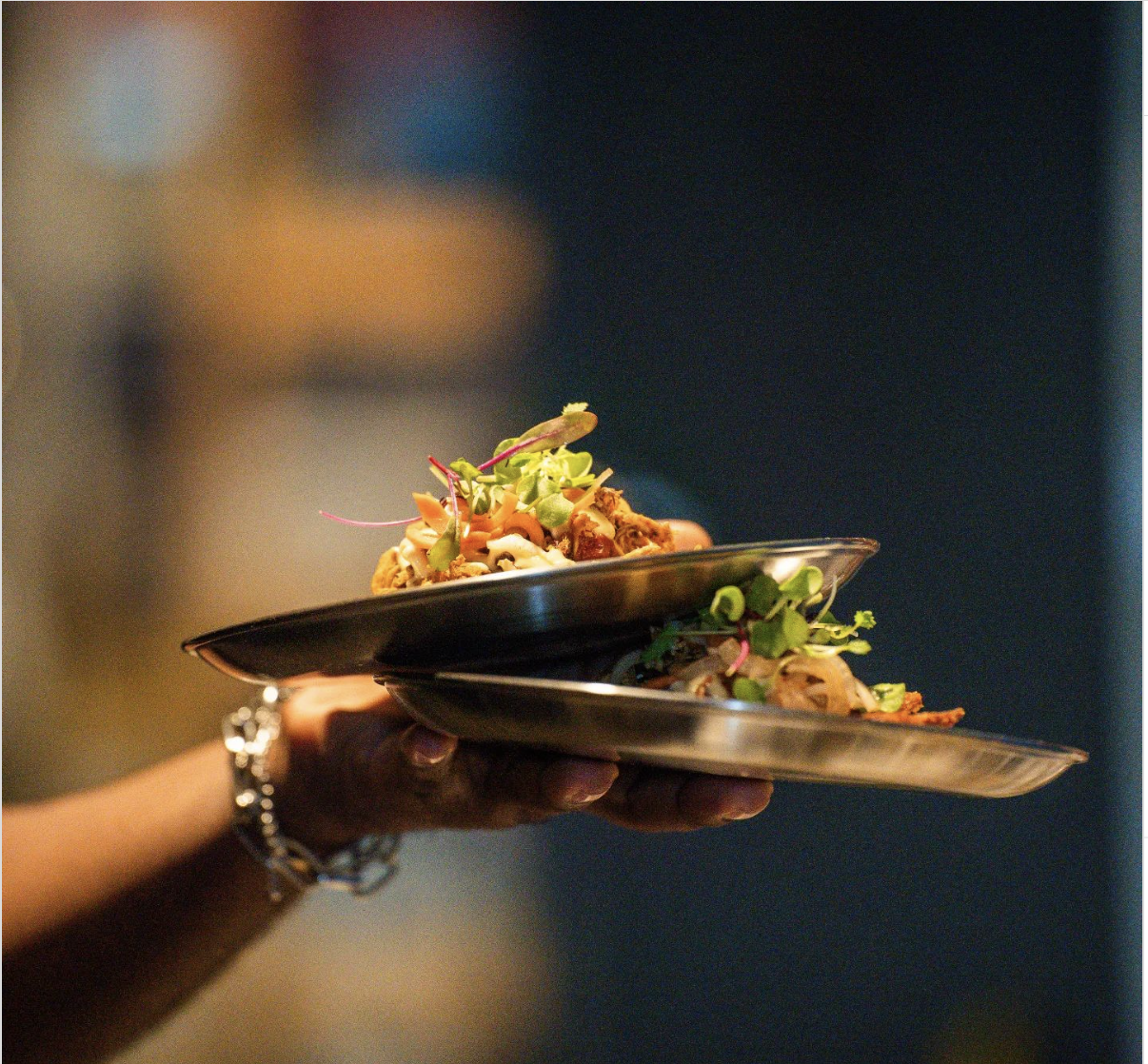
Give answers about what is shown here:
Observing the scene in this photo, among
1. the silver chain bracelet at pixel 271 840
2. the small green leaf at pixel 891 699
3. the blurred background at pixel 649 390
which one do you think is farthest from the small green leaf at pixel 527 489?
the blurred background at pixel 649 390

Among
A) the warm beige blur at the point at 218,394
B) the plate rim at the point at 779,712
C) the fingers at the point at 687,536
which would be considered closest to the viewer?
the plate rim at the point at 779,712

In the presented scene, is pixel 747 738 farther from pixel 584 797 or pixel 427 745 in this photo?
pixel 427 745

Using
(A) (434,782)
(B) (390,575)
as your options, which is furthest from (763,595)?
(A) (434,782)

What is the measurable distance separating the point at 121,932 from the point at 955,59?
2.60 m

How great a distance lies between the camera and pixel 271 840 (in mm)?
1364

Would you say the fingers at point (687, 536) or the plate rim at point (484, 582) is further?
the fingers at point (687, 536)

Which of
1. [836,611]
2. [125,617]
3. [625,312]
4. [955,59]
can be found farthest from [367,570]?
[955,59]

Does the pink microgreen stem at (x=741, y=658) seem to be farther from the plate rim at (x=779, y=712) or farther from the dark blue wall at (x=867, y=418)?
the dark blue wall at (x=867, y=418)

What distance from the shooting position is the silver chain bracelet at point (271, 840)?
1353 millimetres

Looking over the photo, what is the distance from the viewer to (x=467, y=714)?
28.5 inches

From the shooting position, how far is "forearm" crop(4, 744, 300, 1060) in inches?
54.2

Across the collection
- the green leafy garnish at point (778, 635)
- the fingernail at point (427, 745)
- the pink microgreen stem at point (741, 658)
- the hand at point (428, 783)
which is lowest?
the hand at point (428, 783)

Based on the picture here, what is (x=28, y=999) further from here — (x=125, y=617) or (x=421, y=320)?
(x=421, y=320)

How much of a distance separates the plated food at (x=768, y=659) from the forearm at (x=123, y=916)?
0.88m
